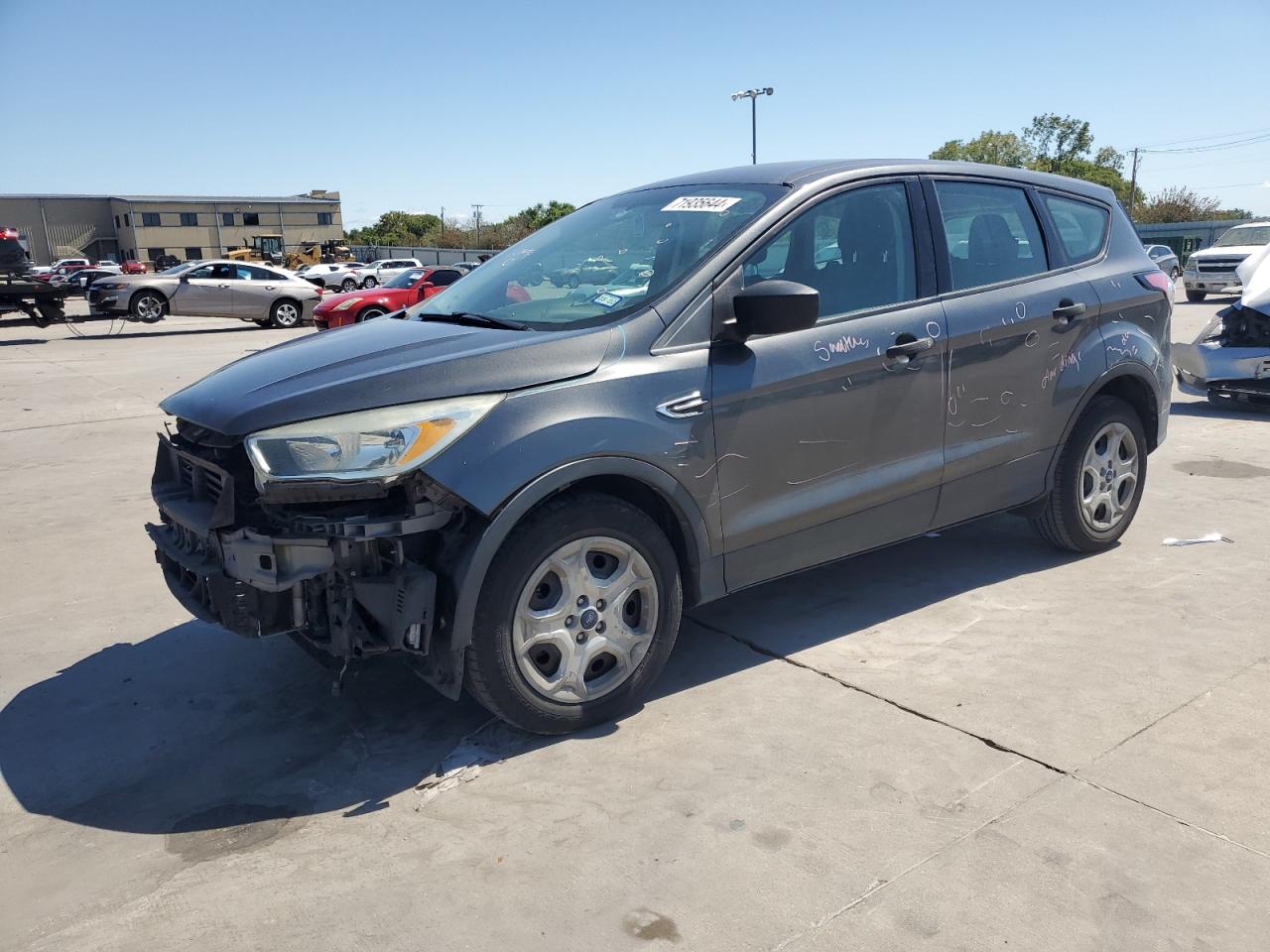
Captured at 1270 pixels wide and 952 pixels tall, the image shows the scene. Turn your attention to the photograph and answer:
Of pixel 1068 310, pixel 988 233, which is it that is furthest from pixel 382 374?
pixel 1068 310

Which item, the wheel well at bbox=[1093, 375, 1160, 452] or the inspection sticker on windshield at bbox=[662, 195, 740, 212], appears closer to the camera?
the inspection sticker on windshield at bbox=[662, 195, 740, 212]

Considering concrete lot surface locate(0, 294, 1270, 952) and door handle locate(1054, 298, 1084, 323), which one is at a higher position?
door handle locate(1054, 298, 1084, 323)

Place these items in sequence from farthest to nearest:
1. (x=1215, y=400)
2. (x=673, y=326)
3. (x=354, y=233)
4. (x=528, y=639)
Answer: (x=354, y=233)
(x=1215, y=400)
(x=673, y=326)
(x=528, y=639)

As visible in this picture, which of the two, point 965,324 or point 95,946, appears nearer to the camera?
point 95,946

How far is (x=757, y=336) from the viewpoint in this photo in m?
3.74

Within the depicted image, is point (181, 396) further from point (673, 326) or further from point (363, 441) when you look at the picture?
point (673, 326)

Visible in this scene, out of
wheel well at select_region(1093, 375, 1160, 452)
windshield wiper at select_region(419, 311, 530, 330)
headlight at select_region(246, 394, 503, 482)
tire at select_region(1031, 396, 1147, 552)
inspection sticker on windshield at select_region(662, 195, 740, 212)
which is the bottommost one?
tire at select_region(1031, 396, 1147, 552)

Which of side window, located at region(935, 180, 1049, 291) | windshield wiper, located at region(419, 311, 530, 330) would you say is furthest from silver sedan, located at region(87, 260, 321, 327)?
side window, located at region(935, 180, 1049, 291)

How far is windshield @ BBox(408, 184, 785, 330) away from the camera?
3770 millimetres

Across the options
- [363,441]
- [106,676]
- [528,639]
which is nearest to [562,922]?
[528,639]

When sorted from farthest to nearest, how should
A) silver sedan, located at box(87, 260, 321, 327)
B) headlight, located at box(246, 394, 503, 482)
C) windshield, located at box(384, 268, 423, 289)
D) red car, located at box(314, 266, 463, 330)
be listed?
silver sedan, located at box(87, 260, 321, 327) < windshield, located at box(384, 268, 423, 289) < red car, located at box(314, 266, 463, 330) < headlight, located at box(246, 394, 503, 482)

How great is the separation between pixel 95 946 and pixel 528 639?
141cm

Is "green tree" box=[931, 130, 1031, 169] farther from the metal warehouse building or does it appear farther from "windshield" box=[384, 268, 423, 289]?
"windshield" box=[384, 268, 423, 289]

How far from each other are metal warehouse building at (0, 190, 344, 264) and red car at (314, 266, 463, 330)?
7334 centimetres
